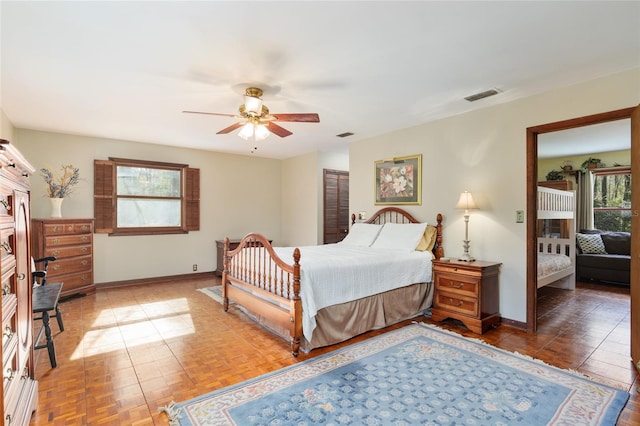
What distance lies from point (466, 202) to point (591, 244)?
3.88m

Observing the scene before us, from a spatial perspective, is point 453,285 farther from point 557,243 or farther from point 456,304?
point 557,243

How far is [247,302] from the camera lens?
3.60m

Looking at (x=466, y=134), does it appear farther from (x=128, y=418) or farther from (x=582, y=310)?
(x=128, y=418)

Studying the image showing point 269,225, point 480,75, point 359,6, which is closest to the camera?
point 359,6

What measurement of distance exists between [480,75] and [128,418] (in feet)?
12.2

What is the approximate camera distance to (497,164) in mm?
3656

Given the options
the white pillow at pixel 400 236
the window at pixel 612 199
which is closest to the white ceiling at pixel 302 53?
the white pillow at pixel 400 236

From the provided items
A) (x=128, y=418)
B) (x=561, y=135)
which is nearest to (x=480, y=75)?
(x=561, y=135)

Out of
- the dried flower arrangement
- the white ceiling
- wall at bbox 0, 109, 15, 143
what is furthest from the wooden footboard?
wall at bbox 0, 109, 15, 143

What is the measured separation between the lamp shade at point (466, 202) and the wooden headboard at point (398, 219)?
1.43ft

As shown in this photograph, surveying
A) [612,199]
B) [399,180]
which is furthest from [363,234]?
[612,199]

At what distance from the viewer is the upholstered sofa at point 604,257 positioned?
534 centimetres

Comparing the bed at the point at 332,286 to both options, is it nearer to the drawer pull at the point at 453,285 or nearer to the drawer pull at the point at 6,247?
the drawer pull at the point at 453,285

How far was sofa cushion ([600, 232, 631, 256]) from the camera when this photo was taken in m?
5.60
